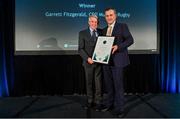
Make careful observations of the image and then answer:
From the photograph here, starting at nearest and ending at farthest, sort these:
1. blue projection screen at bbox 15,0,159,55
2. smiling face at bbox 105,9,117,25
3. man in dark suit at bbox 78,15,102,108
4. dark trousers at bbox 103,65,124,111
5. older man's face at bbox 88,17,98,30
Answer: smiling face at bbox 105,9,117,25 → dark trousers at bbox 103,65,124,111 → older man's face at bbox 88,17,98,30 → man in dark suit at bbox 78,15,102,108 → blue projection screen at bbox 15,0,159,55

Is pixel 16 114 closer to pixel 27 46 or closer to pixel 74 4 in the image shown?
pixel 27 46

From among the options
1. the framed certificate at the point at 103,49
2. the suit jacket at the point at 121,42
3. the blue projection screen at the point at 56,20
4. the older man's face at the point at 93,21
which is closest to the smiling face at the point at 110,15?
the suit jacket at the point at 121,42

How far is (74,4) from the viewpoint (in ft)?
21.2

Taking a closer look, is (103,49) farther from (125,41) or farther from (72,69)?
(72,69)

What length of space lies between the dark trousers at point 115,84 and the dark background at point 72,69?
1724mm

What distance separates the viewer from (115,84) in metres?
4.77

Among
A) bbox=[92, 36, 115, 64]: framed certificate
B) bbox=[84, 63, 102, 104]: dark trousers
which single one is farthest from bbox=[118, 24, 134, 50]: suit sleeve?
bbox=[84, 63, 102, 104]: dark trousers

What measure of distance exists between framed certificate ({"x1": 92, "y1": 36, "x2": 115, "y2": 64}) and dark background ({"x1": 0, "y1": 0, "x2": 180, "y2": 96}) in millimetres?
1712

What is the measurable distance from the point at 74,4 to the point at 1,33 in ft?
4.46

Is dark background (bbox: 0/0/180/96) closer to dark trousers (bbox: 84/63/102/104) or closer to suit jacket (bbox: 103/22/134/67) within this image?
dark trousers (bbox: 84/63/102/104)

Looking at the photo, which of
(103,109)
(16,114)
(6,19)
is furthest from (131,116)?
(6,19)

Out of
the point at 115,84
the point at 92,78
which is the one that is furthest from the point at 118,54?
the point at 92,78

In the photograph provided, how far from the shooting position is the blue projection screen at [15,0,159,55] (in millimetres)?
6422

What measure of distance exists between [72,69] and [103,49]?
192 centimetres
